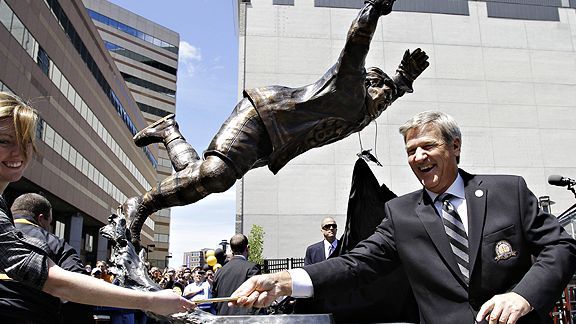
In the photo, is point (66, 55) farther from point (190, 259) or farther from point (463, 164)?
point (190, 259)

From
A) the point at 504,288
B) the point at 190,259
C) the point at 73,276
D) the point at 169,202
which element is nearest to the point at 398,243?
the point at 504,288

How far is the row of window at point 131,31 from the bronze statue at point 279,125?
70.0 meters

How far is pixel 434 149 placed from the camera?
2.28m

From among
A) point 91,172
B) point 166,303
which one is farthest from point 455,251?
point 91,172

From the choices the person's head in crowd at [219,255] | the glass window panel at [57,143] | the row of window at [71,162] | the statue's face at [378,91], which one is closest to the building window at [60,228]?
the row of window at [71,162]

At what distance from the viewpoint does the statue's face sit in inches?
148

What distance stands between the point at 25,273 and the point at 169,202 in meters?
1.91

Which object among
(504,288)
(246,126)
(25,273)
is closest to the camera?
(25,273)

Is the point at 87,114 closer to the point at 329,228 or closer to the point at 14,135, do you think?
the point at 329,228

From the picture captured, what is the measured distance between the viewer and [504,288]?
208cm

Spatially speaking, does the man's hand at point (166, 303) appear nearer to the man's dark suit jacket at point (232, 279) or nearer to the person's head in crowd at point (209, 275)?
the man's dark suit jacket at point (232, 279)

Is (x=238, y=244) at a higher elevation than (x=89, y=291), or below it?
higher

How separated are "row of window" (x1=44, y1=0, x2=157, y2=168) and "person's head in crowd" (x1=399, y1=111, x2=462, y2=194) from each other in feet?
97.9

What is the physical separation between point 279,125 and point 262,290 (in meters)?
1.59
